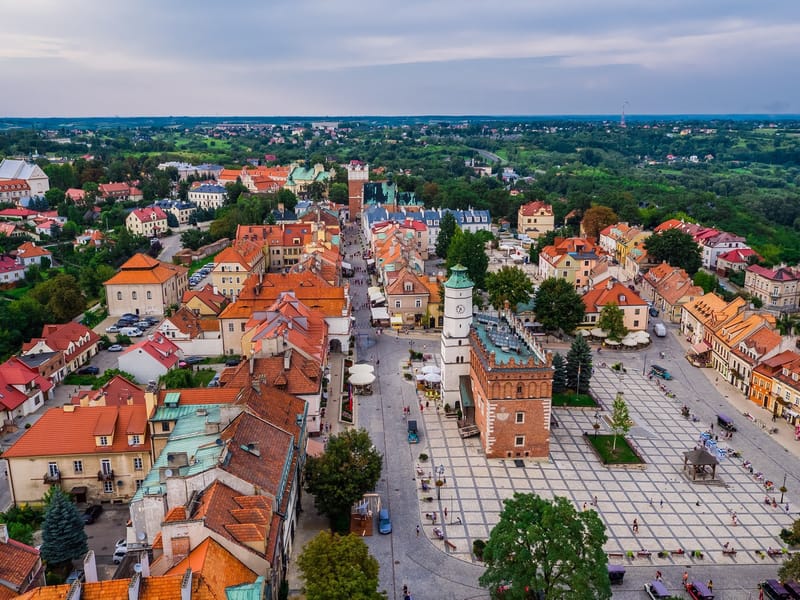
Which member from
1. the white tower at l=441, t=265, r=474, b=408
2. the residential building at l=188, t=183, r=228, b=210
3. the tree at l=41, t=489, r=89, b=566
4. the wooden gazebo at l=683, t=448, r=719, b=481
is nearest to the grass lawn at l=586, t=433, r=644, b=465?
the wooden gazebo at l=683, t=448, r=719, b=481

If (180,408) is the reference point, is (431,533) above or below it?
below

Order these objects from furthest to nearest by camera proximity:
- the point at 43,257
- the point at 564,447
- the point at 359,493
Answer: the point at 43,257 → the point at 564,447 → the point at 359,493

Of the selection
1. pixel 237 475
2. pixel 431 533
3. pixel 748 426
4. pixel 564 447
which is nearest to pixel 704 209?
pixel 748 426

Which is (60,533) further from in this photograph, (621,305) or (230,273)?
(621,305)

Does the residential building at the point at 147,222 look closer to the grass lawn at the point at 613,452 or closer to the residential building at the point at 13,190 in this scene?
the residential building at the point at 13,190

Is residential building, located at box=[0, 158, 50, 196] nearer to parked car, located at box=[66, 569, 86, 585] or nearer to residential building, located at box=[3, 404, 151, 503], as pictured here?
residential building, located at box=[3, 404, 151, 503]

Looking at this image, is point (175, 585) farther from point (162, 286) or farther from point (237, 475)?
point (162, 286)
